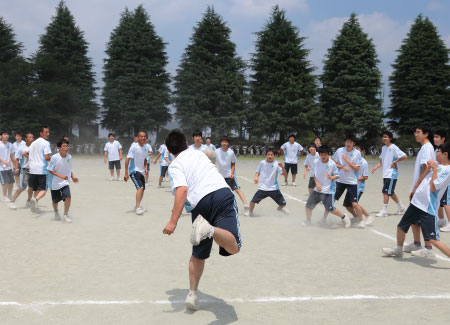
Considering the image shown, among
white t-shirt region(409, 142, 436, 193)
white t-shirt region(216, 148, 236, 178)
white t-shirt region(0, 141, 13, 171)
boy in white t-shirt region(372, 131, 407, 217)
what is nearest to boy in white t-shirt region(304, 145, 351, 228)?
boy in white t-shirt region(372, 131, 407, 217)

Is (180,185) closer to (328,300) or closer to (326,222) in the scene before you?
(328,300)

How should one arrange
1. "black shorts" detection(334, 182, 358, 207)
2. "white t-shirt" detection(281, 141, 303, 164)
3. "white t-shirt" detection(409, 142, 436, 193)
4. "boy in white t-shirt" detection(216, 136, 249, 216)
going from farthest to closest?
"white t-shirt" detection(281, 141, 303, 164) → "boy in white t-shirt" detection(216, 136, 249, 216) → "black shorts" detection(334, 182, 358, 207) → "white t-shirt" detection(409, 142, 436, 193)

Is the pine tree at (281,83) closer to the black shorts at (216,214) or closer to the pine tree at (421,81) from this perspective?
the pine tree at (421,81)

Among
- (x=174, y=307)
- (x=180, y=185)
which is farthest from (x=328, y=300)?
(x=180, y=185)

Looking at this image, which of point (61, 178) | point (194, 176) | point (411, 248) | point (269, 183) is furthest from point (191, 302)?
point (269, 183)

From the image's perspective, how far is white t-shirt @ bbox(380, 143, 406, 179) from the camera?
10641mm

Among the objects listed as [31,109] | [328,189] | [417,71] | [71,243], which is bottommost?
[71,243]

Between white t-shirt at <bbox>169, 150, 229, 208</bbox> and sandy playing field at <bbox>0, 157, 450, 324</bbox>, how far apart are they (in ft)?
3.65

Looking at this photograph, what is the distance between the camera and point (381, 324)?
416 cm

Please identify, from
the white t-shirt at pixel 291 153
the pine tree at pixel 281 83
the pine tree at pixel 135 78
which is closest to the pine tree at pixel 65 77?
the pine tree at pixel 135 78

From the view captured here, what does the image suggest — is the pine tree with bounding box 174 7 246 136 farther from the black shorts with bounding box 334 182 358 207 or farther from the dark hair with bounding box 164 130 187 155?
the dark hair with bounding box 164 130 187 155

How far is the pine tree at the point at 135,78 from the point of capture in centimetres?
5834

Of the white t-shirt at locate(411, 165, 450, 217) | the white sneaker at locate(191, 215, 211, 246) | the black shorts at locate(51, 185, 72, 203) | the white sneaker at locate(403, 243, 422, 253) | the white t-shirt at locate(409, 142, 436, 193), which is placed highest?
the white t-shirt at locate(409, 142, 436, 193)

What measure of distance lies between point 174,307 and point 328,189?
5.40m
